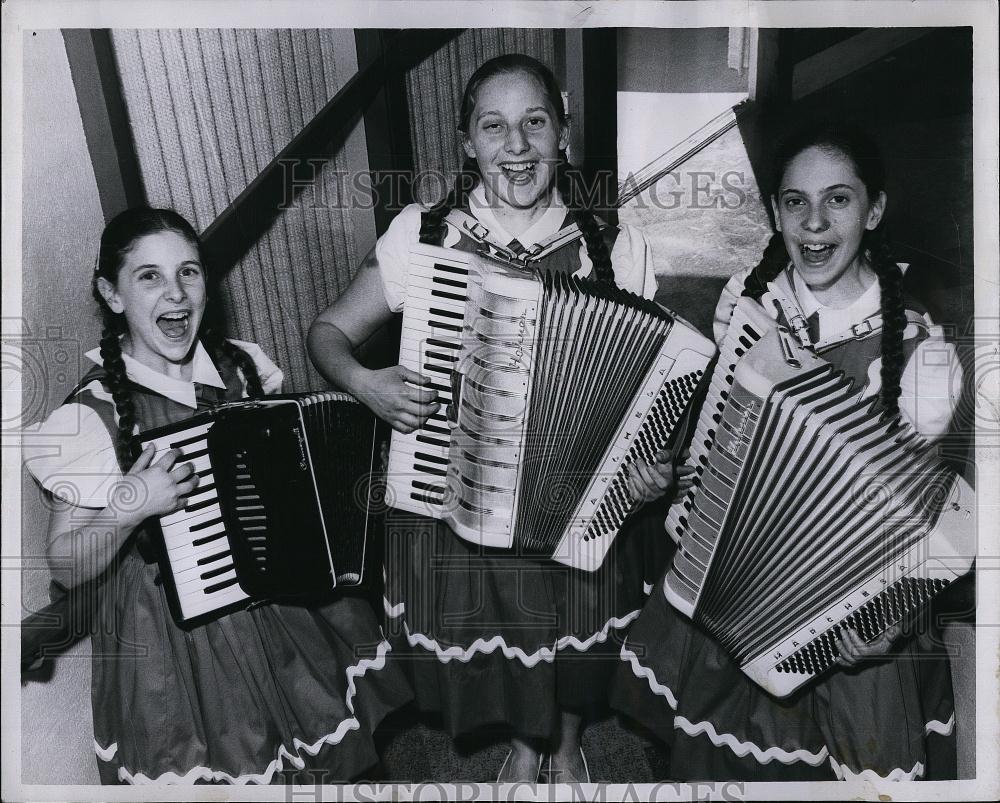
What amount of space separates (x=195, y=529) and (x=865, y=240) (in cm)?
179

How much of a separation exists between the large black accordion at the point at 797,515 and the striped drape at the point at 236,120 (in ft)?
3.38

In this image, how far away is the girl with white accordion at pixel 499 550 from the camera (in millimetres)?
2283

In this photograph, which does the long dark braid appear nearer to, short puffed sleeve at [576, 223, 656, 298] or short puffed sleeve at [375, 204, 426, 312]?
short puffed sleeve at [375, 204, 426, 312]

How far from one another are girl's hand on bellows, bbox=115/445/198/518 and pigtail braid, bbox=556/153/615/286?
3.64 feet

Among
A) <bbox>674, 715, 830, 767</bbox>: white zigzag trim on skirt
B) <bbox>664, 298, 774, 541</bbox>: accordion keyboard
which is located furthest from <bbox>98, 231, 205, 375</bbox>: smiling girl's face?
<bbox>674, 715, 830, 767</bbox>: white zigzag trim on skirt

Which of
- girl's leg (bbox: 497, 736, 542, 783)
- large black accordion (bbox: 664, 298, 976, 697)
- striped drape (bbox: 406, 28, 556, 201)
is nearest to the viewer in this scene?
large black accordion (bbox: 664, 298, 976, 697)

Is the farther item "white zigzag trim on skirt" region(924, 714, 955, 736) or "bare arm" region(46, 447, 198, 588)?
"white zigzag trim on skirt" region(924, 714, 955, 736)

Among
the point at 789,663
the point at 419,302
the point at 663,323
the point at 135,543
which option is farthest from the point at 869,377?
the point at 135,543

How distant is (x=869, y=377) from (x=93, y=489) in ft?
6.28

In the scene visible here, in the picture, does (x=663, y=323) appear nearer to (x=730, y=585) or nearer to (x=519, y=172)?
(x=519, y=172)

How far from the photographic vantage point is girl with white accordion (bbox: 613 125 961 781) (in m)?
2.29

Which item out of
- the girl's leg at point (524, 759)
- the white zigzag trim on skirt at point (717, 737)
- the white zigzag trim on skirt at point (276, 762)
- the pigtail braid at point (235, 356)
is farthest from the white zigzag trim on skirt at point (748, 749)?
the pigtail braid at point (235, 356)

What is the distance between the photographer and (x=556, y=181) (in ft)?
7.59

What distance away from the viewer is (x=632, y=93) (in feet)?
7.65
